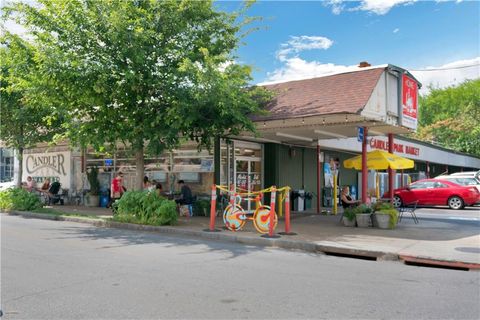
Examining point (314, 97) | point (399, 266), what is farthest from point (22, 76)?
point (399, 266)

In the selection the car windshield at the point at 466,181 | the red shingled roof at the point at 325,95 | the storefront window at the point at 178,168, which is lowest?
the car windshield at the point at 466,181

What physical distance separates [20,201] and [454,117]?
50.7 meters

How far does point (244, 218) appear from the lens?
12.2m

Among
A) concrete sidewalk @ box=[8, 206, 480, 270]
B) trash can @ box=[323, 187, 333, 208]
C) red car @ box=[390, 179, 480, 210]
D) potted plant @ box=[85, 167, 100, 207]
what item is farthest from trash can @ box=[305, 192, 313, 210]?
potted plant @ box=[85, 167, 100, 207]

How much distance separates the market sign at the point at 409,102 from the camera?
585 inches

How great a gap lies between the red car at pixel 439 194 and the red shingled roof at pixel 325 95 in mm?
9698

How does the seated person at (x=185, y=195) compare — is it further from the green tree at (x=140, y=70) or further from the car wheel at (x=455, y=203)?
the car wheel at (x=455, y=203)

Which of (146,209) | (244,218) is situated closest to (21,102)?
(146,209)

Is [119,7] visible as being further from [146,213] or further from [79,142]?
[146,213]

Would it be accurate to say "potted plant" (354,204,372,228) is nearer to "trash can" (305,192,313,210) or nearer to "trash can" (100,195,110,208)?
"trash can" (305,192,313,210)

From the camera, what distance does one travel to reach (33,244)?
32.2ft

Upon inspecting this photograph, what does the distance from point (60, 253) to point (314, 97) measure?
28.5 ft

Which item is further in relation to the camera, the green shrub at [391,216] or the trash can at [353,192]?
the trash can at [353,192]

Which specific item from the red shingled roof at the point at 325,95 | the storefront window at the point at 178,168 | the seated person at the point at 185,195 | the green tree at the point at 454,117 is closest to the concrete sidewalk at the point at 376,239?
the seated person at the point at 185,195
